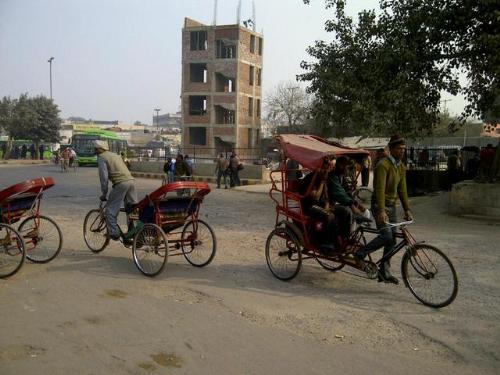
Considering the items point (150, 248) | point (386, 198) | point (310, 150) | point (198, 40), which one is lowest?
point (150, 248)

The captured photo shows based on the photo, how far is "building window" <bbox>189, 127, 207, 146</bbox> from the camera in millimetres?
58750

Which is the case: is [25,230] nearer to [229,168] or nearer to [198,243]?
[198,243]

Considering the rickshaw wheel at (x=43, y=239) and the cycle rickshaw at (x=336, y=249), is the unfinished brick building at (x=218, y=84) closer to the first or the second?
the rickshaw wheel at (x=43, y=239)

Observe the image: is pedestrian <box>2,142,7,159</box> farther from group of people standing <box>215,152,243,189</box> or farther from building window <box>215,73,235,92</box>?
group of people standing <box>215,152,243,189</box>

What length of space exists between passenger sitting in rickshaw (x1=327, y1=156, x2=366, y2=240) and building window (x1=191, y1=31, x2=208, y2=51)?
53.1 meters

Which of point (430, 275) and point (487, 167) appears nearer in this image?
point (430, 275)

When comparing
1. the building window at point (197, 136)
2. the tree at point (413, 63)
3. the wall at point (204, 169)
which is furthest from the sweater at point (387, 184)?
the building window at point (197, 136)

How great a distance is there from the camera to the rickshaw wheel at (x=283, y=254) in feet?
21.6

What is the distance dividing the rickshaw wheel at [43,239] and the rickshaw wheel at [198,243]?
5.97 ft

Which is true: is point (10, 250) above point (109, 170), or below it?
below

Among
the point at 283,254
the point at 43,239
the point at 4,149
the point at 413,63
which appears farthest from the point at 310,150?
the point at 4,149

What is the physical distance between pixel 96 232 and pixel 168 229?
1655mm

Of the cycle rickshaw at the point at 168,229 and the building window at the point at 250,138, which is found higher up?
the building window at the point at 250,138

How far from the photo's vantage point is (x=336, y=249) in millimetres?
6305
